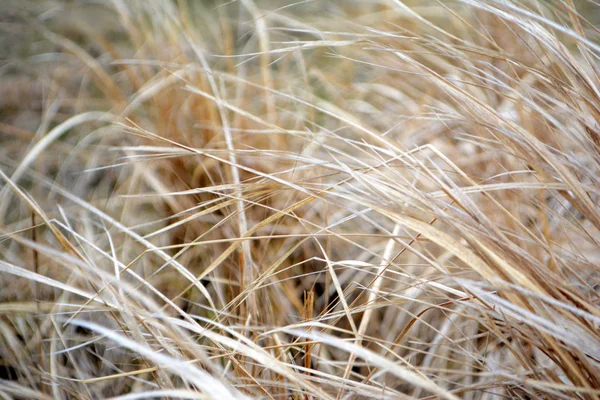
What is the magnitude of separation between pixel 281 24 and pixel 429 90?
609 mm

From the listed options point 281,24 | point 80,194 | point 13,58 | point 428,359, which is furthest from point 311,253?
point 13,58

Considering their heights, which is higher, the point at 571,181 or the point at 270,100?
the point at 571,181

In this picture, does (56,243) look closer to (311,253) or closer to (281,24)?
(311,253)

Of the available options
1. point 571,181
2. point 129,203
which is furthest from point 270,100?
point 571,181

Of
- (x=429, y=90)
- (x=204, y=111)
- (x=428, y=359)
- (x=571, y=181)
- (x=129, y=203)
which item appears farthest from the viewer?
(x=429, y=90)

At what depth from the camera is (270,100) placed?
1186 mm


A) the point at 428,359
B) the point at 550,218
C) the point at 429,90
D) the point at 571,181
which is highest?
the point at 571,181

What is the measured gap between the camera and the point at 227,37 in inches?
48.3

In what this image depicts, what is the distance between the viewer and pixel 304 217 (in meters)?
1.05

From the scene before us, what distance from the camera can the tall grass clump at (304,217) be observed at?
0.50 metres

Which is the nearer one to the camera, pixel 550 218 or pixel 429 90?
pixel 550 218

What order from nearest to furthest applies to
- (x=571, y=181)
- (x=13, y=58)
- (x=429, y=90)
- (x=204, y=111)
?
1. (x=571, y=181)
2. (x=204, y=111)
3. (x=429, y=90)
4. (x=13, y=58)

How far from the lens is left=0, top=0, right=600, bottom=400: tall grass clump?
50cm

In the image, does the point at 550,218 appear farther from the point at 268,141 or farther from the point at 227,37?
the point at 227,37
